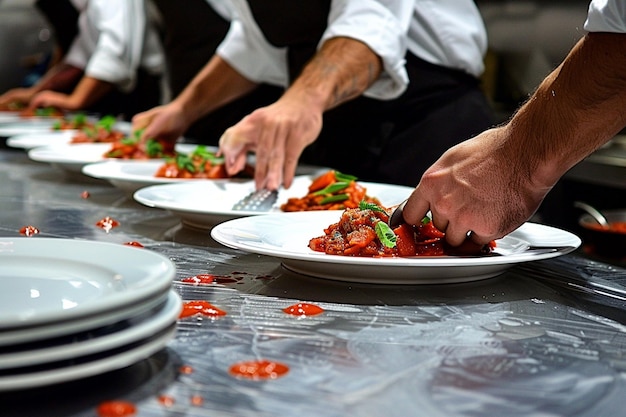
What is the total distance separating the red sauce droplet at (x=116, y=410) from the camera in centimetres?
73

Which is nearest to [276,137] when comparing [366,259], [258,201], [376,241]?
[258,201]

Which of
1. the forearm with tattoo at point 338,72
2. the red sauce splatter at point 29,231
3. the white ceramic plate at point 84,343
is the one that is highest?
the forearm with tattoo at point 338,72

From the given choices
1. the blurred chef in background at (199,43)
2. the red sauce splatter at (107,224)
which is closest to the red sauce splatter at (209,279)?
the red sauce splatter at (107,224)

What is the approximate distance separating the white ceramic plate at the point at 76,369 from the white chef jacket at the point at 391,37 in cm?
144

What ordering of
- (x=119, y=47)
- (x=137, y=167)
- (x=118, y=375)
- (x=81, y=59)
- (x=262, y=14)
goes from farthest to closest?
(x=81, y=59) < (x=119, y=47) < (x=262, y=14) < (x=137, y=167) < (x=118, y=375)

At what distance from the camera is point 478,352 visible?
0.93 metres

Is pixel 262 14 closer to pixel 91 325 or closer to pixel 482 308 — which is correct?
pixel 482 308

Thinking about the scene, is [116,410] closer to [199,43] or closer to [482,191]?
[482,191]

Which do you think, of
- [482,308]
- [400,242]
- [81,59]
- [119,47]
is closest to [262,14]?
[400,242]

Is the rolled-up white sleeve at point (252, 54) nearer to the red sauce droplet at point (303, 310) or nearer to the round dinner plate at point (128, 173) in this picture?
the round dinner plate at point (128, 173)

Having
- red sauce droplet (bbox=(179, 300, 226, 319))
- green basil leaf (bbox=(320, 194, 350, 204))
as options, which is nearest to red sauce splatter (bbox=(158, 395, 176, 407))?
red sauce droplet (bbox=(179, 300, 226, 319))

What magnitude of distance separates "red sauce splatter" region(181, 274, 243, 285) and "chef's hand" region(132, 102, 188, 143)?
1468 millimetres

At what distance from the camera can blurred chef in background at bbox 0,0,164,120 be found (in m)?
4.66

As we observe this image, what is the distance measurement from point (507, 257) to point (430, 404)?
439mm
